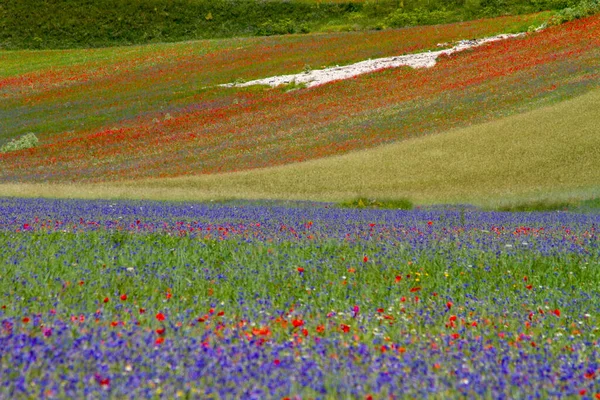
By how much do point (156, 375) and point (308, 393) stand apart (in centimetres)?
91

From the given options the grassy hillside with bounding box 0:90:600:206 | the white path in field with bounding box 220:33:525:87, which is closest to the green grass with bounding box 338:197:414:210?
the grassy hillside with bounding box 0:90:600:206

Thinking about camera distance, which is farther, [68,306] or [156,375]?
[68,306]

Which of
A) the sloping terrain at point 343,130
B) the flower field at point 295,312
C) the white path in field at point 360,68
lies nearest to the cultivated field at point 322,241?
the flower field at point 295,312

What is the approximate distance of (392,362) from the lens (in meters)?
5.16

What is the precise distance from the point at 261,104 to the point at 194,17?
37.5m

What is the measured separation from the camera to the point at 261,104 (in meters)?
40.4

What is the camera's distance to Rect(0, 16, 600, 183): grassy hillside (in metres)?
31.2

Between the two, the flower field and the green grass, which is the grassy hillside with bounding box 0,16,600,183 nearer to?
the green grass

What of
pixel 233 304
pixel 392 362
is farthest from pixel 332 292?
pixel 392 362

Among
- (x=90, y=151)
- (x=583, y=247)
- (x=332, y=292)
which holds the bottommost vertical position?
(x=90, y=151)

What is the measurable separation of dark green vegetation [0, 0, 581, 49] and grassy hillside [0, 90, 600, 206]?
37993 mm

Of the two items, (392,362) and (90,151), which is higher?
(392,362)

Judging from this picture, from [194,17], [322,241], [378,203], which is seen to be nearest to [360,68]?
[378,203]

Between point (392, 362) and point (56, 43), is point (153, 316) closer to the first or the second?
point (392, 362)
